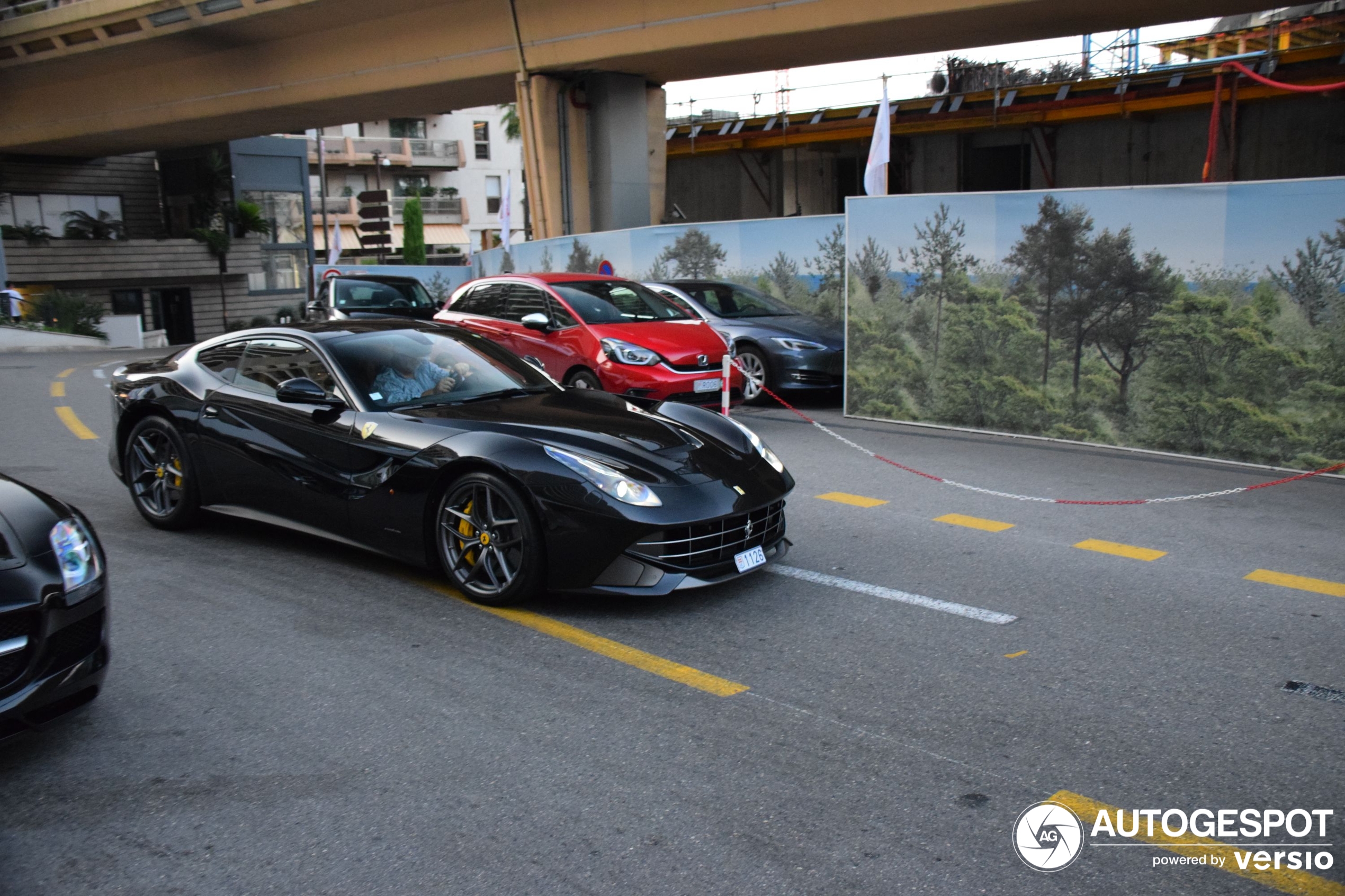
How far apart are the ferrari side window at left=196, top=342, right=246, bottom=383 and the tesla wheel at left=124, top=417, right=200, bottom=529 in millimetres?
418

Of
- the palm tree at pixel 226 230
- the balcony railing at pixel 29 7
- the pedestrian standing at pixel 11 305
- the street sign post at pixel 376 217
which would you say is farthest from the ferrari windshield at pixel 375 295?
the palm tree at pixel 226 230

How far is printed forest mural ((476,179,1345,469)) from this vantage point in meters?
9.13

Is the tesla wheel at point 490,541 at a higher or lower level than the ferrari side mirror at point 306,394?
lower

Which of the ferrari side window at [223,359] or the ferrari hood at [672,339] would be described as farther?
the ferrari hood at [672,339]

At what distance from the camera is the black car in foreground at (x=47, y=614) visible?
3.57 meters

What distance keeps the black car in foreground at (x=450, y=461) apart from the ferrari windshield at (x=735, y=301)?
289 inches

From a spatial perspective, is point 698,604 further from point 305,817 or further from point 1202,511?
point 1202,511

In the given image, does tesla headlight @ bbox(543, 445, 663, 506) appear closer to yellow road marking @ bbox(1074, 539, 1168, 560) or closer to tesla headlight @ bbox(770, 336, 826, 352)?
yellow road marking @ bbox(1074, 539, 1168, 560)

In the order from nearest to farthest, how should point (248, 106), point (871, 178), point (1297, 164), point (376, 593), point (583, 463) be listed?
1. point (583, 463)
2. point (376, 593)
3. point (871, 178)
4. point (1297, 164)
5. point (248, 106)

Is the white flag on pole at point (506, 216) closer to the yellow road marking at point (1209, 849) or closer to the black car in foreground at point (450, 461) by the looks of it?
the black car in foreground at point (450, 461)

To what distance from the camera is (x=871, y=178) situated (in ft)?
45.5

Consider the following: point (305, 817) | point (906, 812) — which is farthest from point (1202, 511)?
point (305, 817)

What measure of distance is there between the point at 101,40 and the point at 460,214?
4134cm

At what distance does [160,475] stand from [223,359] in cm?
82
